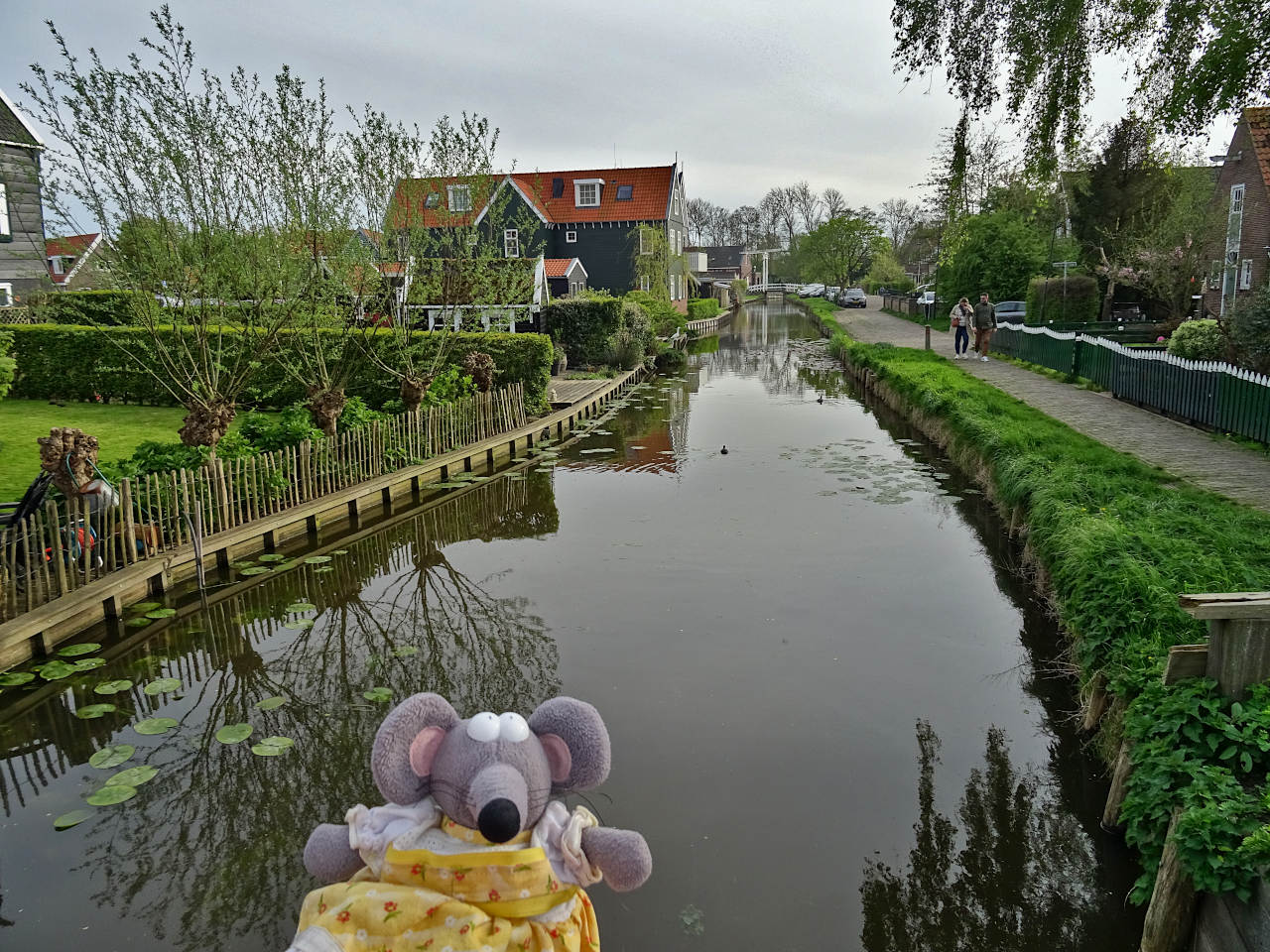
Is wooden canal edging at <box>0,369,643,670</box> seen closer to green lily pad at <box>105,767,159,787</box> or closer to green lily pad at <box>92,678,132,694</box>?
green lily pad at <box>92,678,132,694</box>

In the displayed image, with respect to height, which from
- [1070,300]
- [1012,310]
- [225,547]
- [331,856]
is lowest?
[225,547]

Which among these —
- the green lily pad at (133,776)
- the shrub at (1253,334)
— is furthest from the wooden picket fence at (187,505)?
the shrub at (1253,334)

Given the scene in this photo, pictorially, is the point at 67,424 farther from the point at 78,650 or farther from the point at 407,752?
the point at 407,752

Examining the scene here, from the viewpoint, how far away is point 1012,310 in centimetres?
3841

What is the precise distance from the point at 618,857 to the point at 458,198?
13.9m

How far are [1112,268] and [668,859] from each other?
3420 centimetres

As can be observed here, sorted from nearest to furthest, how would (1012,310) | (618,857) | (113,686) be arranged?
(618,857) < (113,686) < (1012,310)

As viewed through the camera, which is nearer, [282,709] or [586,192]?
[282,709]

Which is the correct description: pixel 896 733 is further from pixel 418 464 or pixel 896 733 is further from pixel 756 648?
pixel 418 464

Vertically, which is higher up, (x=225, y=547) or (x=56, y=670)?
(x=225, y=547)

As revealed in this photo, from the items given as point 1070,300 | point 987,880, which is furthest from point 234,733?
point 1070,300

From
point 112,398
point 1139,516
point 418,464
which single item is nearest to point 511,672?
point 1139,516

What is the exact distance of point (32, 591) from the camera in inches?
311

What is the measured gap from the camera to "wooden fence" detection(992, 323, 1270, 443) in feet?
43.7
